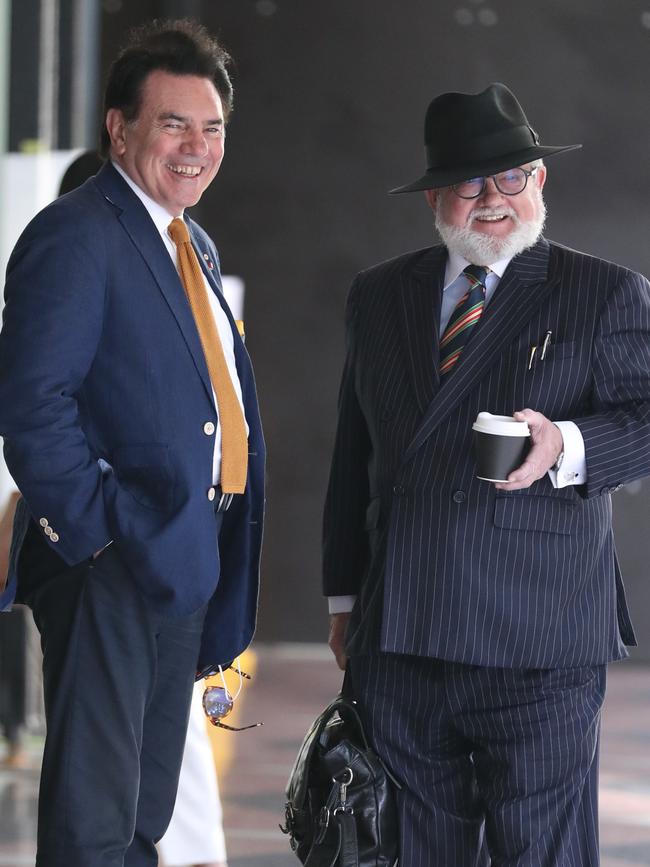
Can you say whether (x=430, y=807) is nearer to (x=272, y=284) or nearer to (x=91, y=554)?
(x=91, y=554)

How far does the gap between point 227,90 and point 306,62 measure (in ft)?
15.1

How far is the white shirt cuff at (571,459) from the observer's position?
225cm

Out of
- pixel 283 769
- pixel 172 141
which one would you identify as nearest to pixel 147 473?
pixel 172 141

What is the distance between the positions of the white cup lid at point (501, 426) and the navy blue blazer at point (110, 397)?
1.63 ft

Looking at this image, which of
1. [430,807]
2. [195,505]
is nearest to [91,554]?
[195,505]

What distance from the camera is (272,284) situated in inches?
275

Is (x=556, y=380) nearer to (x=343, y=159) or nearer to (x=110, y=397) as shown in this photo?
(x=110, y=397)

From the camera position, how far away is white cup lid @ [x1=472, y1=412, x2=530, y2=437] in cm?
210

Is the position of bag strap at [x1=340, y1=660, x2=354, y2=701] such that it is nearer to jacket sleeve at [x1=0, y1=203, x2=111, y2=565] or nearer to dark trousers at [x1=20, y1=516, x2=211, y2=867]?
dark trousers at [x1=20, y1=516, x2=211, y2=867]

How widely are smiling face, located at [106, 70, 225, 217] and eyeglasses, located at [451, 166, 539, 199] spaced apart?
1.61ft

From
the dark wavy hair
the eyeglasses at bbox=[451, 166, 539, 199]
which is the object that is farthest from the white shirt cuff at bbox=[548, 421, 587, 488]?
the dark wavy hair

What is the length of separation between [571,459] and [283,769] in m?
2.84

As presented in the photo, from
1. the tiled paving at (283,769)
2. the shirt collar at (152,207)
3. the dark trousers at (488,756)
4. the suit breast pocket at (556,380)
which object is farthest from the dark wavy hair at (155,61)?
the tiled paving at (283,769)

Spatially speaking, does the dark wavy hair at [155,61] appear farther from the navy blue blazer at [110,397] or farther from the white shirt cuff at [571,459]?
the white shirt cuff at [571,459]
